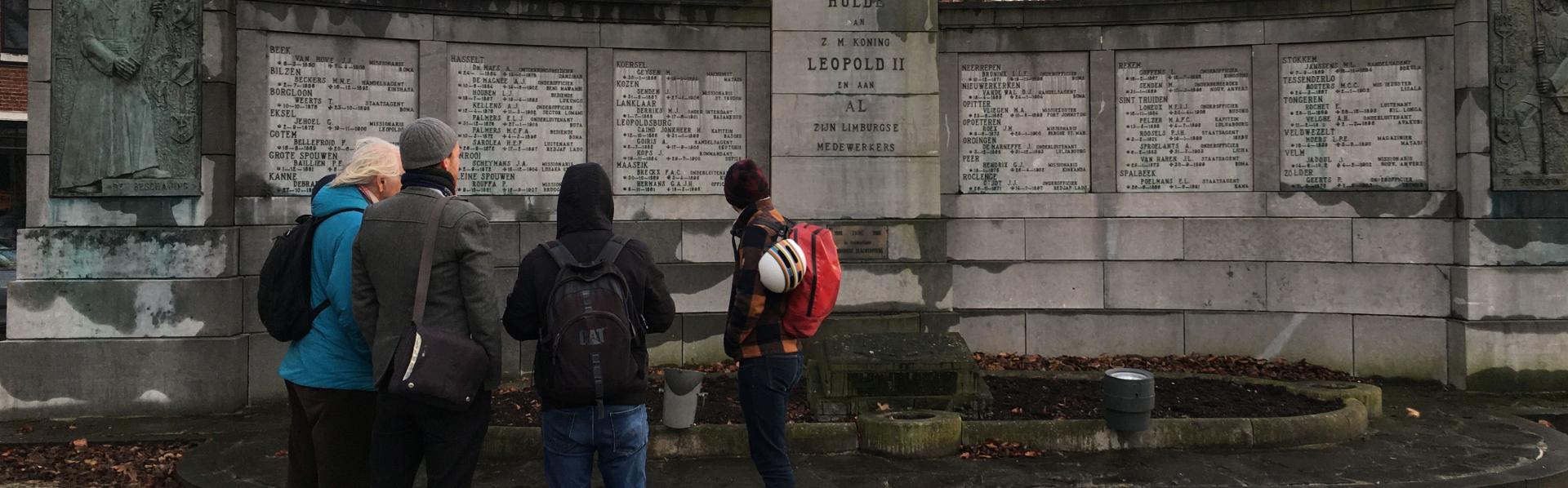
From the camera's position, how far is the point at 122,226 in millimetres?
8164

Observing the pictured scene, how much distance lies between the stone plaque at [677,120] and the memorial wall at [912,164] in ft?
0.09

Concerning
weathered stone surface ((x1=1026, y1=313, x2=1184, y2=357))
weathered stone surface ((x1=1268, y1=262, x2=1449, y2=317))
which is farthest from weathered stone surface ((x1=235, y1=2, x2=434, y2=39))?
weathered stone surface ((x1=1268, y1=262, x2=1449, y2=317))

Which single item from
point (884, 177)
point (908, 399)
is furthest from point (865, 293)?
point (908, 399)

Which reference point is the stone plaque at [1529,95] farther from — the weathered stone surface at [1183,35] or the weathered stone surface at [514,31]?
the weathered stone surface at [514,31]

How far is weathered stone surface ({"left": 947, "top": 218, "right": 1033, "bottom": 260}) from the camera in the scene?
1026 cm

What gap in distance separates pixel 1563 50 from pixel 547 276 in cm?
1015

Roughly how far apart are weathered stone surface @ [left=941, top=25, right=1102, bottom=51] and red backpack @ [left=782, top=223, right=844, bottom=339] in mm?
6183

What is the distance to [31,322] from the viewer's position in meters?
7.98

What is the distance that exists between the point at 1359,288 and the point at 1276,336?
91 cm

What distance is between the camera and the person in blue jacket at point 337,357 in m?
3.77

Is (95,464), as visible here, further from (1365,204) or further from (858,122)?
(1365,204)

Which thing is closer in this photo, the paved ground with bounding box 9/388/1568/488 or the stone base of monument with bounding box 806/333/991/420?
the paved ground with bounding box 9/388/1568/488

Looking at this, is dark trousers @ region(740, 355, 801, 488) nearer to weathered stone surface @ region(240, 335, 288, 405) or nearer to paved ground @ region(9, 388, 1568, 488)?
paved ground @ region(9, 388, 1568, 488)

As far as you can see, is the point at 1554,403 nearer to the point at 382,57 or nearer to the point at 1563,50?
the point at 1563,50
